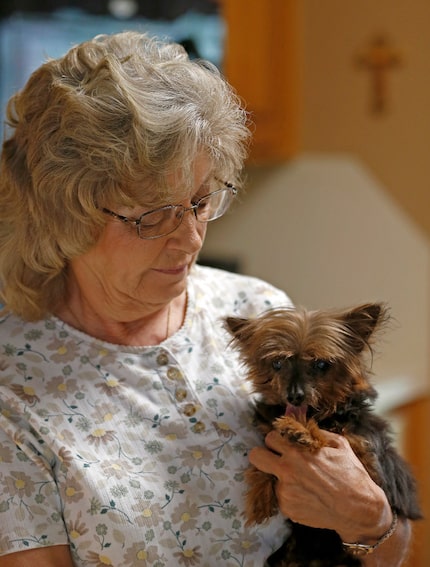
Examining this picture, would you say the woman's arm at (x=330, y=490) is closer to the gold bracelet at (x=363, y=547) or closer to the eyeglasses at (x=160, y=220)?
the gold bracelet at (x=363, y=547)

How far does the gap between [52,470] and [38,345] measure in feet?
0.77

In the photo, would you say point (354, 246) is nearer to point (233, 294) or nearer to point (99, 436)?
point (233, 294)

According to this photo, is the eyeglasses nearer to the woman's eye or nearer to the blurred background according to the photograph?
the woman's eye

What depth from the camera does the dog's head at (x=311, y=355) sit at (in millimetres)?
1375

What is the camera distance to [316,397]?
1.37 metres

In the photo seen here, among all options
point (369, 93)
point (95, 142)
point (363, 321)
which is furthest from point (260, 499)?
point (369, 93)

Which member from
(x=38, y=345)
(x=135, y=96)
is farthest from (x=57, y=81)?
(x=38, y=345)

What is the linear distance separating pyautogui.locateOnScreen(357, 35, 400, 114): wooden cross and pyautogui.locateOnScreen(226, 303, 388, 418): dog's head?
2091 mm

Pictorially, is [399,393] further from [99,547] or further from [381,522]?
[99,547]

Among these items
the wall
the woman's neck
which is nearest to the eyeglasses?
the woman's neck

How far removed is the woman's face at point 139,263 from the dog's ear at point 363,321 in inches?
11.5

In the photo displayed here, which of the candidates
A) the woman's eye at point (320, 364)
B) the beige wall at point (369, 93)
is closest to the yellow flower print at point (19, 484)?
the woman's eye at point (320, 364)

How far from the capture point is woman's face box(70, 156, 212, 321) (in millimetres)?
1436

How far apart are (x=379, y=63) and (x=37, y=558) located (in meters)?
2.56
